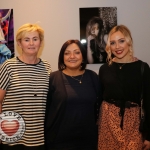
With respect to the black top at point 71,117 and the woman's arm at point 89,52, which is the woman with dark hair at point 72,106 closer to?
the black top at point 71,117

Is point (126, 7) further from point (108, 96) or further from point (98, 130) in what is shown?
point (98, 130)

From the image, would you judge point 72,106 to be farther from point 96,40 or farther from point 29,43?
point 96,40

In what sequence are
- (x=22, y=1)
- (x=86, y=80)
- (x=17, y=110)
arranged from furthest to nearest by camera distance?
(x=22, y=1) → (x=86, y=80) → (x=17, y=110)

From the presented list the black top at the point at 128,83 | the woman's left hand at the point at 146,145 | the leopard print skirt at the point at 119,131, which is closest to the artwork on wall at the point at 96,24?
the black top at the point at 128,83

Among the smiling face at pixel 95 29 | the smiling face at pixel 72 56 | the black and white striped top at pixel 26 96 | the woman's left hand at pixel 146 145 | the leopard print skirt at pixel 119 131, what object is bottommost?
the woman's left hand at pixel 146 145

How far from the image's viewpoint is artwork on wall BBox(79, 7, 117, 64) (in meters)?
2.44

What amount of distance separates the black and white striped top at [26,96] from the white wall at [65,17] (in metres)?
0.84

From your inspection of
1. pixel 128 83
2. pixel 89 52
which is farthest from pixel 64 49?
pixel 89 52

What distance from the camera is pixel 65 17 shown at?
246 centimetres

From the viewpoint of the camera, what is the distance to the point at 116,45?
174 cm

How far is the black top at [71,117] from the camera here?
169 centimetres

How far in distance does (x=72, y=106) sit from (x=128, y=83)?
46cm

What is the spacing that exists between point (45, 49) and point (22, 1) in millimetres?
579

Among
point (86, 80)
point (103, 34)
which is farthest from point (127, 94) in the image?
point (103, 34)
